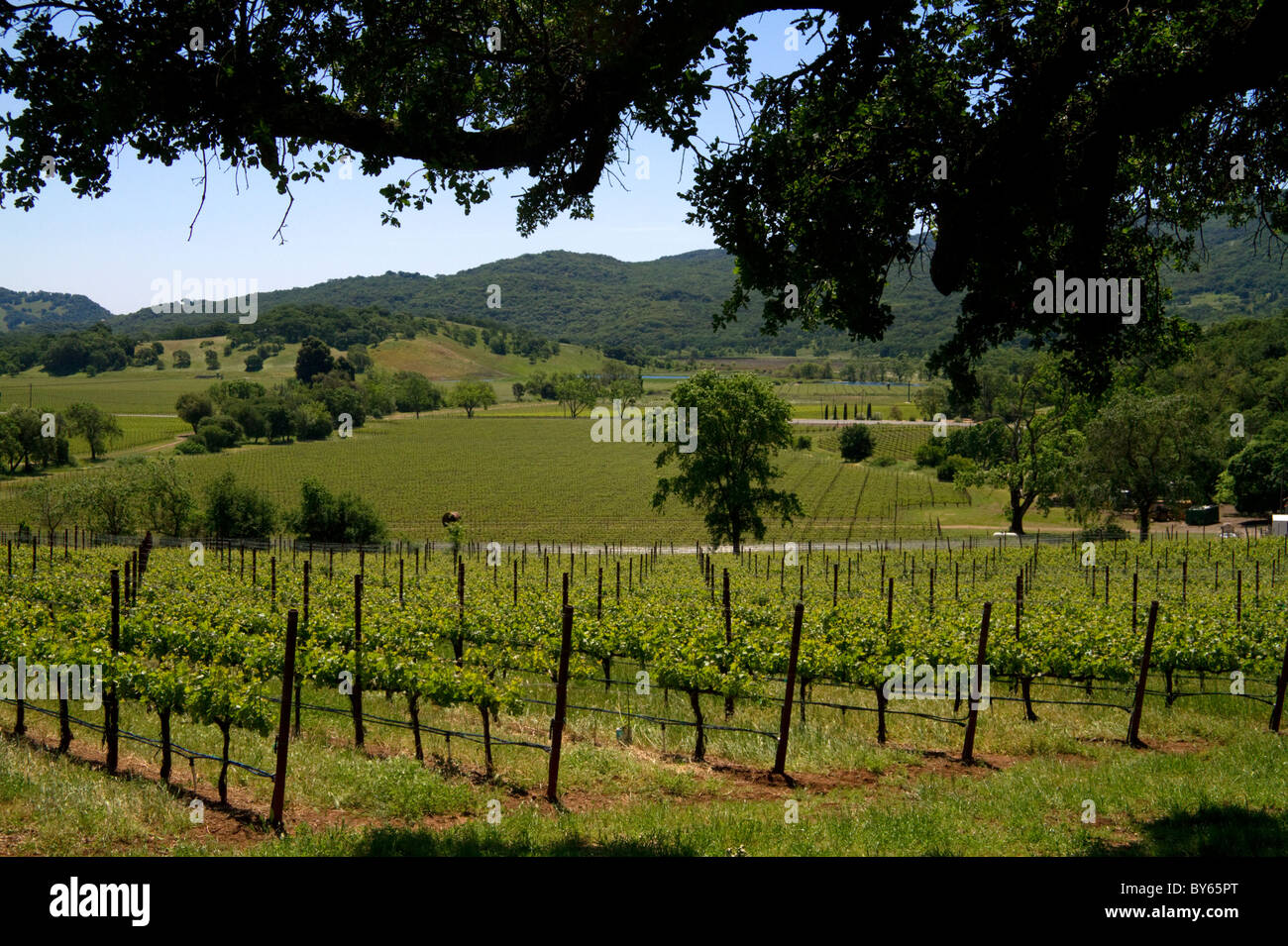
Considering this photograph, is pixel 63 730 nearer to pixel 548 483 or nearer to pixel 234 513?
pixel 234 513

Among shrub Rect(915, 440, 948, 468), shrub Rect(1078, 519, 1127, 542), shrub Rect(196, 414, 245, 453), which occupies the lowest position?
shrub Rect(1078, 519, 1127, 542)

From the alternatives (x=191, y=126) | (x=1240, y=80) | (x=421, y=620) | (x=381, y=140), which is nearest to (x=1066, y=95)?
(x=1240, y=80)

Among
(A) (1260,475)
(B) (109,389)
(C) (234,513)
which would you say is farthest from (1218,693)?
(B) (109,389)

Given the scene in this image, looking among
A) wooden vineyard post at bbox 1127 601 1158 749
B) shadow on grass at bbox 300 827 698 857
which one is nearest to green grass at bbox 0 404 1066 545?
wooden vineyard post at bbox 1127 601 1158 749

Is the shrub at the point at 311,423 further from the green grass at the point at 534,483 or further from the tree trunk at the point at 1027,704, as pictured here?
the tree trunk at the point at 1027,704

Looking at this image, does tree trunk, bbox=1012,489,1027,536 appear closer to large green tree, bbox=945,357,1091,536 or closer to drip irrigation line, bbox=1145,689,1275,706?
large green tree, bbox=945,357,1091,536

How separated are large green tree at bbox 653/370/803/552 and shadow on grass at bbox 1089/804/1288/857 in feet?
131

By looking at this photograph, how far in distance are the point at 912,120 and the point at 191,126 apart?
21.3 ft

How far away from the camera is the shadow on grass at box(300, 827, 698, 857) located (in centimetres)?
639

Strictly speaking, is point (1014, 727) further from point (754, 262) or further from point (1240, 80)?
point (1240, 80)

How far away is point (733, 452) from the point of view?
48531 millimetres

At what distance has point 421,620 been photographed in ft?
48.1

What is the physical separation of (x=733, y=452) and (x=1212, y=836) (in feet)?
138

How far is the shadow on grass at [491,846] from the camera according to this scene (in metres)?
6.39
